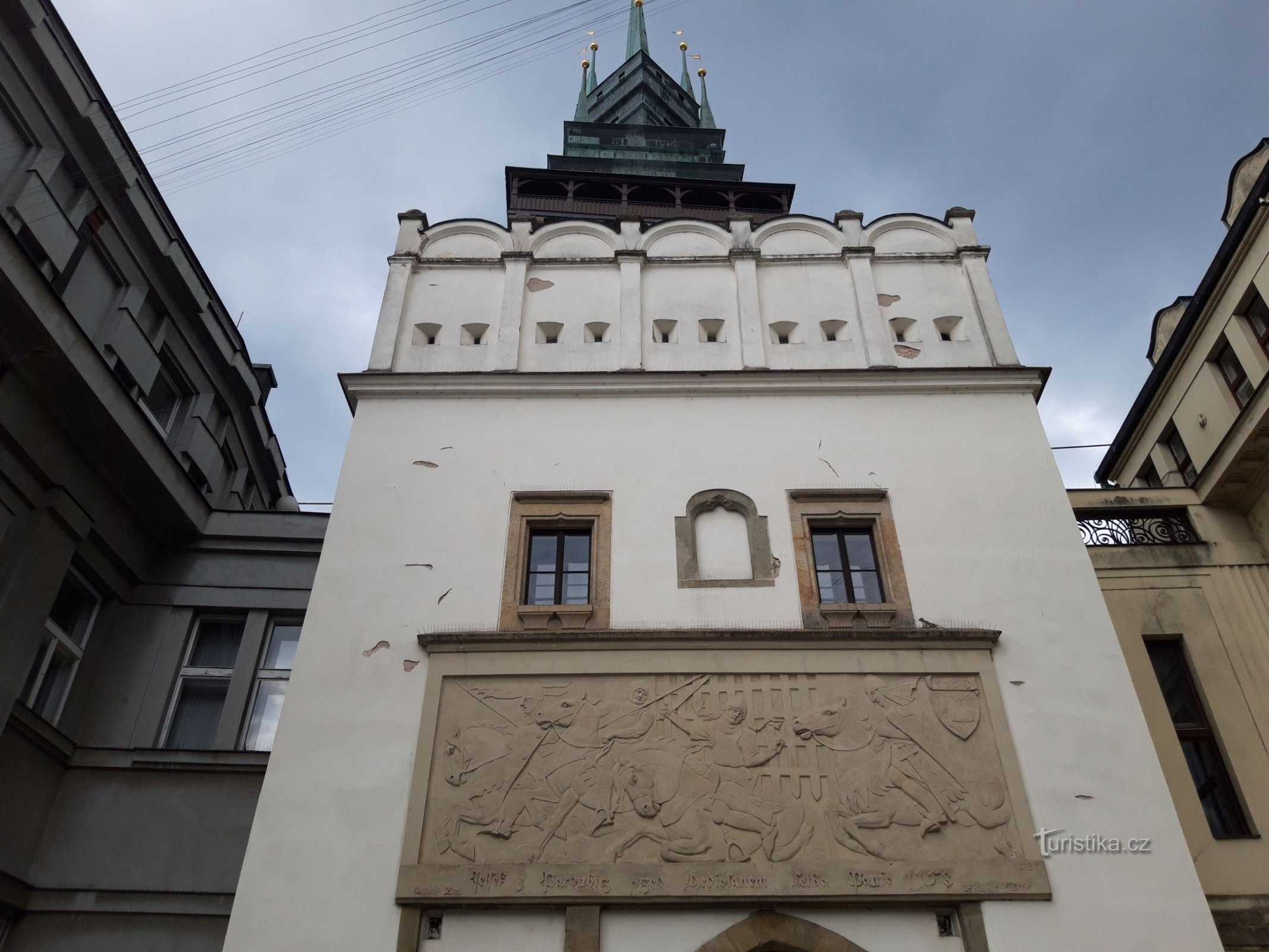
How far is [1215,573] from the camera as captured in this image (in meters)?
13.0

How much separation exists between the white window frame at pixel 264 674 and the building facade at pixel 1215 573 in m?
10.6

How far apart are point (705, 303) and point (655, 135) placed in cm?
2009

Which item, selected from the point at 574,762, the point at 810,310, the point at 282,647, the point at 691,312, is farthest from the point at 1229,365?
the point at 282,647

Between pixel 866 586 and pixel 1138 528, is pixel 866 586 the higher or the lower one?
the lower one

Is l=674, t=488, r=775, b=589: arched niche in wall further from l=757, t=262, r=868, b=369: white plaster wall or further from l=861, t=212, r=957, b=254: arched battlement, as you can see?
l=861, t=212, r=957, b=254: arched battlement

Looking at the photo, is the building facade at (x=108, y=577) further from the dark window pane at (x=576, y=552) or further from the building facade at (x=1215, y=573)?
the building facade at (x=1215, y=573)

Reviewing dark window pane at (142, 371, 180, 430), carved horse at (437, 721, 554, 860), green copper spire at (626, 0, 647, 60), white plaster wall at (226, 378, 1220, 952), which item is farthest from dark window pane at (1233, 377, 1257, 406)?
green copper spire at (626, 0, 647, 60)

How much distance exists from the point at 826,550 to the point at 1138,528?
19.5 feet

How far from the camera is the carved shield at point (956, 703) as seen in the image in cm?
904

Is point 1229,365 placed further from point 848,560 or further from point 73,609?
point 73,609

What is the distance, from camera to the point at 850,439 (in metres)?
11.2

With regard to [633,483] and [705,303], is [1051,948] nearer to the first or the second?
[633,483]

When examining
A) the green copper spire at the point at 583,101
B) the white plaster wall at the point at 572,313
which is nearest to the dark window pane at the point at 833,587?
the white plaster wall at the point at 572,313

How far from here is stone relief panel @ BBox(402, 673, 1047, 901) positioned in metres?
8.22
